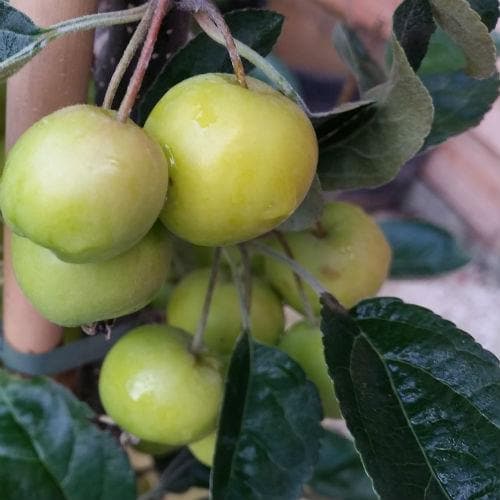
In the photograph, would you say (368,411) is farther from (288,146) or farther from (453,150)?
(453,150)

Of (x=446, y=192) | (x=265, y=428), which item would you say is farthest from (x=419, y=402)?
(x=446, y=192)

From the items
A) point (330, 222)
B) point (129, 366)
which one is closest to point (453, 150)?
point (330, 222)

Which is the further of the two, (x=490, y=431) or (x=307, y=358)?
(x=307, y=358)

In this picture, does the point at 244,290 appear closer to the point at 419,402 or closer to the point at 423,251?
the point at 419,402

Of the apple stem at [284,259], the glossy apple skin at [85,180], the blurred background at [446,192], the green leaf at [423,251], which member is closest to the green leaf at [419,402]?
the apple stem at [284,259]

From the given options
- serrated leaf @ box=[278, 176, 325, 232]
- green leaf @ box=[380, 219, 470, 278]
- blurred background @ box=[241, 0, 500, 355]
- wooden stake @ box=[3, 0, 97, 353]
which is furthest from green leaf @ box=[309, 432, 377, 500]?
blurred background @ box=[241, 0, 500, 355]

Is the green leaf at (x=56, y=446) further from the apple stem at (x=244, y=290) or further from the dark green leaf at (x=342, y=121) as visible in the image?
the dark green leaf at (x=342, y=121)

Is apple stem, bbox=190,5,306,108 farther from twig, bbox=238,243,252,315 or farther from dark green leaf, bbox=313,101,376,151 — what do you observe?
Answer: twig, bbox=238,243,252,315

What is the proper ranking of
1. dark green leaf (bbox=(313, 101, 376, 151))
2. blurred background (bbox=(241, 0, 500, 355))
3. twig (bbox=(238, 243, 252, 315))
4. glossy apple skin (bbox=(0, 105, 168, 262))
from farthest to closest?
blurred background (bbox=(241, 0, 500, 355)) → twig (bbox=(238, 243, 252, 315)) → dark green leaf (bbox=(313, 101, 376, 151)) → glossy apple skin (bbox=(0, 105, 168, 262))
